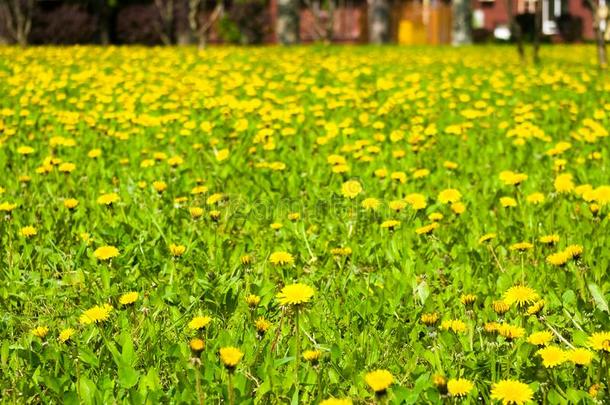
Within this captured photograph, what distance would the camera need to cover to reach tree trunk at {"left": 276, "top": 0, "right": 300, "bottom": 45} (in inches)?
831

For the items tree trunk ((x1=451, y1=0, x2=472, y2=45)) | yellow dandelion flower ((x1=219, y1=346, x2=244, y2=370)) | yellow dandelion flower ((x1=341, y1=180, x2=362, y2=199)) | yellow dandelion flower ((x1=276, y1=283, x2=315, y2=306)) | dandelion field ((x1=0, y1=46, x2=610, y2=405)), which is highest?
tree trunk ((x1=451, y1=0, x2=472, y2=45))

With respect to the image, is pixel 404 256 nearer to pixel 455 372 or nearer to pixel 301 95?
pixel 455 372

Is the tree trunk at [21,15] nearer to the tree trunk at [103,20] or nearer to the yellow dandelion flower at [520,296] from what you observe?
the tree trunk at [103,20]

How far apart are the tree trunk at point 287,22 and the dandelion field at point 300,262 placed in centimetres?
1475

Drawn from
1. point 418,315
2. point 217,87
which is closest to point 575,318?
point 418,315

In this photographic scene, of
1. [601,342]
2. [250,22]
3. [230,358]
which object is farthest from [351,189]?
[250,22]

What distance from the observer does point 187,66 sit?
38.5ft

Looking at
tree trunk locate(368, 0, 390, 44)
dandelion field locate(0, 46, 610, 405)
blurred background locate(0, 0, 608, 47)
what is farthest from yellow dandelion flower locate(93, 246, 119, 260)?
tree trunk locate(368, 0, 390, 44)

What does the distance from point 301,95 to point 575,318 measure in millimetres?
5501

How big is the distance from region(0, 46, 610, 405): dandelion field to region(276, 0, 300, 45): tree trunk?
581 inches

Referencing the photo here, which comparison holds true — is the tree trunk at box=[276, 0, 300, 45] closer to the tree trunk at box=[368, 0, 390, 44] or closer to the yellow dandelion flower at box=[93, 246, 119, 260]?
the tree trunk at box=[368, 0, 390, 44]

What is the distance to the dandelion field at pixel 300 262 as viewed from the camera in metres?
2.23

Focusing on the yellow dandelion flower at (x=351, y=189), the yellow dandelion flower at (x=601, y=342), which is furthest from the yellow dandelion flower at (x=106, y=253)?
the yellow dandelion flower at (x=601, y=342)

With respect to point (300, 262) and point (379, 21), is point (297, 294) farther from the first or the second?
point (379, 21)
